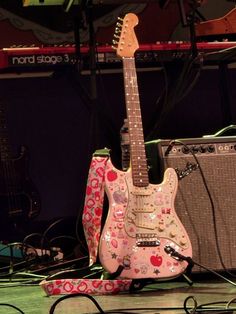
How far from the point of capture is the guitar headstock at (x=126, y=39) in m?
2.05

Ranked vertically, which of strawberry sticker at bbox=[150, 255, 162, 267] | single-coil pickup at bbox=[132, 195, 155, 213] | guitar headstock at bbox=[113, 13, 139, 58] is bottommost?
strawberry sticker at bbox=[150, 255, 162, 267]

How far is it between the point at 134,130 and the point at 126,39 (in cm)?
33

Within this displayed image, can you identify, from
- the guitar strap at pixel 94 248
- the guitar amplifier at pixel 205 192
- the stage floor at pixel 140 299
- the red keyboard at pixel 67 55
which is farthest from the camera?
the red keyboard at pixel 67 55

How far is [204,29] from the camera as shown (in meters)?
2.67

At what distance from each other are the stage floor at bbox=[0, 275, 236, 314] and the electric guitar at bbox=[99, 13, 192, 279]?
3.0 inches

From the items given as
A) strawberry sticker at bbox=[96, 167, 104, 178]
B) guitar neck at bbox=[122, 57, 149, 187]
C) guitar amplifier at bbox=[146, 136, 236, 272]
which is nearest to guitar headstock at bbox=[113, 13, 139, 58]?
guitar neck at bbox=[122, 57, 149, 187]

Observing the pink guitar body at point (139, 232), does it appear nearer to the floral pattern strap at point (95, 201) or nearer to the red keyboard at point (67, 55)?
the floral pattern strap at point (95, 201)

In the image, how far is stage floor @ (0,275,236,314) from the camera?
1537 mm

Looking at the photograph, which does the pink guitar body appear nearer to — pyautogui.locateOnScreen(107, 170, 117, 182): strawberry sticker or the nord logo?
pyautogui.locateOnScreen(107, 170, 117, 182): strawberry sticker

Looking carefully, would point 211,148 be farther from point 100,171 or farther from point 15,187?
point 15,187

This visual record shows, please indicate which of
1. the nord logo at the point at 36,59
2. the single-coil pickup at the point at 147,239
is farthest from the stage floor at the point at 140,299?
the nord logo at the point at 36,59

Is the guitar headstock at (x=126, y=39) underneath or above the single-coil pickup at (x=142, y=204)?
above

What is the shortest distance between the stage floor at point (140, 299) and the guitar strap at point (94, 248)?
0.03 m

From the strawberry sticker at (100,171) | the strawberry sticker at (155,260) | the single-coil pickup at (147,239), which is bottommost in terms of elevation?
the strawberry sticker at (155,260)
